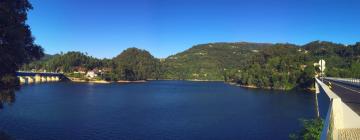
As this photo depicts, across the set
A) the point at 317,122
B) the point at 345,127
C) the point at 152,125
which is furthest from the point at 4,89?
the point at 152,125

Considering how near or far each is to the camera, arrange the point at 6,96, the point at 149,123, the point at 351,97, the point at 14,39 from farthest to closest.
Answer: the point at 149,123
the point at 351,97
the point at 6,96
the point at 14,39

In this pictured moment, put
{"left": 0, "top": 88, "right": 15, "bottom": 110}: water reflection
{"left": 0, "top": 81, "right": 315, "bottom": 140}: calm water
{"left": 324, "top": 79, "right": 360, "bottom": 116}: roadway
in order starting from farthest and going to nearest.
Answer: {"left": 0, "top": 81, "right": 315, "bottom": 140}: calm water < {"left": 0, "top": 88, "right": 15, "bottom": 110}: water reflection < {"left": 324, "top": 79, "right": 360, "bottom": 116}: roadway

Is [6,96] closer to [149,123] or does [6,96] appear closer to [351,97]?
[351,97]

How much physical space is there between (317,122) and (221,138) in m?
24.8

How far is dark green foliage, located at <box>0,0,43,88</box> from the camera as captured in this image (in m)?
24.6

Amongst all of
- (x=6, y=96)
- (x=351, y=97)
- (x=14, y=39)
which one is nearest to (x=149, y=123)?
(x=351, y=97)

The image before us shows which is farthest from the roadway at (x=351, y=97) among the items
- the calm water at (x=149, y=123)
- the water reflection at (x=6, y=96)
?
the water reflection at (x=6, y=96)

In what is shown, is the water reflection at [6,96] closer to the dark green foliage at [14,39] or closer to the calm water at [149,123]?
the dark green foliage at [14,39]

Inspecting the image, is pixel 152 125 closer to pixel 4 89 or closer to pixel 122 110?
pixel 122 110

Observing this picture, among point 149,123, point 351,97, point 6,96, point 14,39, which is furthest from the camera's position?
point 149,123

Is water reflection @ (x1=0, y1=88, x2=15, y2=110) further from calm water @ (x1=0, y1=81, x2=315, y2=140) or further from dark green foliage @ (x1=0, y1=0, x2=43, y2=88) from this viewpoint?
calm water @ (x1=0, y1=81, x2=315, y2=140)

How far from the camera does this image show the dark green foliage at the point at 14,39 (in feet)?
80.6

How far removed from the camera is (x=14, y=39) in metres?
25.0

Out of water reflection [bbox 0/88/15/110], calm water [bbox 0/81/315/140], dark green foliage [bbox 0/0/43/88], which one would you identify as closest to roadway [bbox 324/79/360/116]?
calm water [bbox 0/81/315/140]
